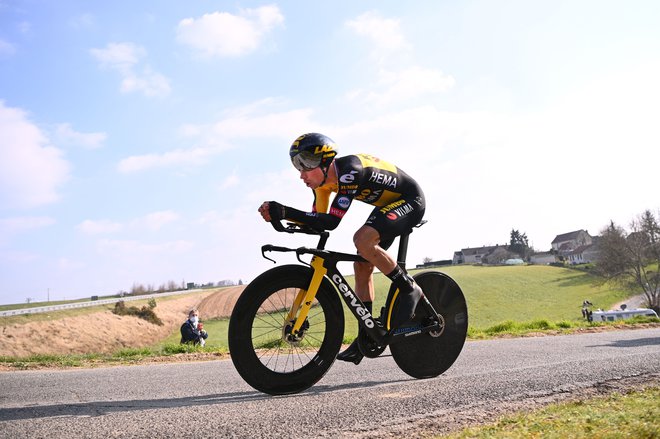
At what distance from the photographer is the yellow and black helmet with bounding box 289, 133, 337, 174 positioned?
15.0ft

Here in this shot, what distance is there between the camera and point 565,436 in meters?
2.61

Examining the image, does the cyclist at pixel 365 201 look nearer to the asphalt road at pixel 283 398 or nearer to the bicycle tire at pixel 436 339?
the bicycle tire at pixel 436 339

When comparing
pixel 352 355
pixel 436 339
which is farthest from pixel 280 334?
pixel 436 339

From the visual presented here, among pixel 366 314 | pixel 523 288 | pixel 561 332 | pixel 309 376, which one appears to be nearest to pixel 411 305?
→ pixel 366 314

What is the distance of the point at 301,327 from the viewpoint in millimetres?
4391

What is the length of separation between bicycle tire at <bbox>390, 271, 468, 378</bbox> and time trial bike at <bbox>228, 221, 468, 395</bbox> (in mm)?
12

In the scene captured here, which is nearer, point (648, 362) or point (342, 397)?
point (342, 397)

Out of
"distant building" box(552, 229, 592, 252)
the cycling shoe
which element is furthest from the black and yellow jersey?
"distant building" box(552, 229, 592, 252)

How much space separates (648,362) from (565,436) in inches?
130

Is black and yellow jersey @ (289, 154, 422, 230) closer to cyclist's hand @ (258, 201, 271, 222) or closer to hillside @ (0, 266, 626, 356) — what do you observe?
cyclist's hand @ (258, 201, 271, 222)

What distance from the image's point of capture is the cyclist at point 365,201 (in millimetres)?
4457

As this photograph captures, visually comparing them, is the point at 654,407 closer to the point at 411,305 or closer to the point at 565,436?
the point at 565,436

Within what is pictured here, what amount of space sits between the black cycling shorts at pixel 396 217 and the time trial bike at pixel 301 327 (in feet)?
1.16

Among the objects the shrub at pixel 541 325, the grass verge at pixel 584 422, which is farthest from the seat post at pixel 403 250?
the shrub at pixel 541 325
